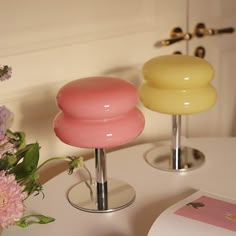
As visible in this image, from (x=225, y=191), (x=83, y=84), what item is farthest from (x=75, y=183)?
(x=225, y=191)

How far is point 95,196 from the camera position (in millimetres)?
1236

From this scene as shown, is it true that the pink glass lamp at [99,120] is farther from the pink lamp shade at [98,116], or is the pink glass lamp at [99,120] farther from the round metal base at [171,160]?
the round metal base at [171,160]

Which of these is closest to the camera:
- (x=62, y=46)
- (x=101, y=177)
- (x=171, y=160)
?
(x=101, y=177)

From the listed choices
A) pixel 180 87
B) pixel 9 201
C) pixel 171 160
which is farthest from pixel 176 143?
pixel 9 201

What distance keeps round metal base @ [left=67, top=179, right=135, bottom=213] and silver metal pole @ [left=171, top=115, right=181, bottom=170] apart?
20 centimetres

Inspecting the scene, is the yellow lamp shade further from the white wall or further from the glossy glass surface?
the white wall

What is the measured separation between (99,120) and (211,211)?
0.32 meters

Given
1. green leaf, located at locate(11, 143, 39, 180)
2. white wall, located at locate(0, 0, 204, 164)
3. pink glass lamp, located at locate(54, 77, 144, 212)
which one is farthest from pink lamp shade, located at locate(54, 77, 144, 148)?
white wall, located at locate(0, 0, 204, 164)

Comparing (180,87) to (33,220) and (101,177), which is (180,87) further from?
(33,220)

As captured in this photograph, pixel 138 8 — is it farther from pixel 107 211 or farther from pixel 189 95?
pixel 107 211

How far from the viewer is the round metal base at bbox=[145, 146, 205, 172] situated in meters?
1.39

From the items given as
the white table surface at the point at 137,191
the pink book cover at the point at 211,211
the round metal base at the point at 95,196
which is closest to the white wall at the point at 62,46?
the white table surface at the point at 137,191

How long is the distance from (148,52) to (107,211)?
2.77ft

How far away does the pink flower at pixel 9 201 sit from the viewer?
0.83 meters
